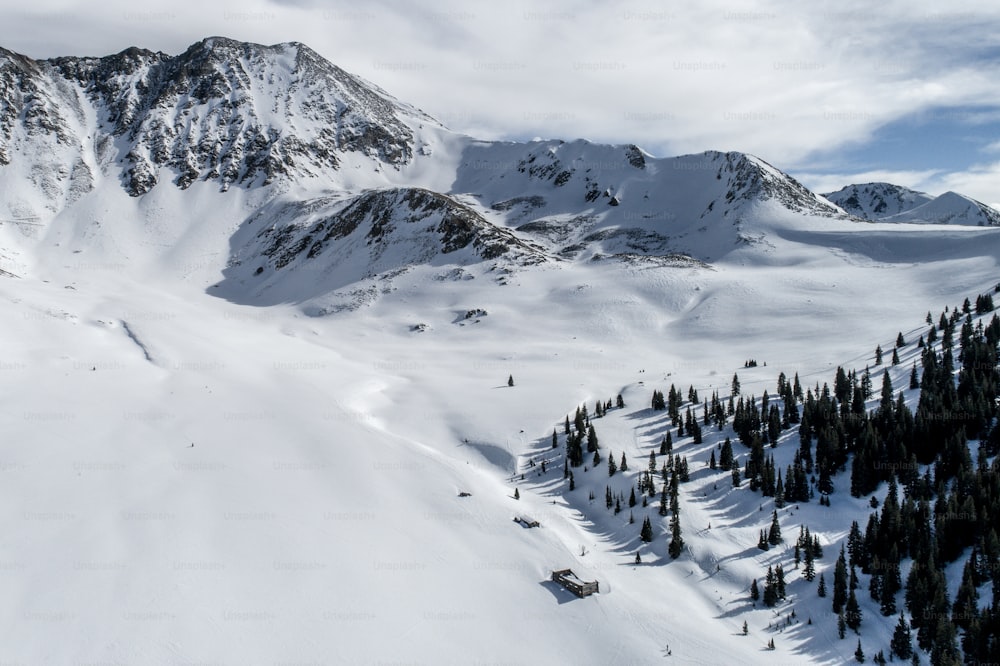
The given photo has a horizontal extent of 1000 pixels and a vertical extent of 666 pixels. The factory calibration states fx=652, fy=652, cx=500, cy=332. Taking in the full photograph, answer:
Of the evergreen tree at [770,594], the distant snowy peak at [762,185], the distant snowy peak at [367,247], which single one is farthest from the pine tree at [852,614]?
the distant snowy peak at [762,185]

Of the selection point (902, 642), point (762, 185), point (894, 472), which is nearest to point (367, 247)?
point (762, 185)

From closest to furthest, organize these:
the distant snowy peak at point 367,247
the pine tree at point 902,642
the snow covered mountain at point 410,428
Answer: the snow covered mountain at point 410,428
the pine tree at point 902,642
the distant snowy peak at point 367,247

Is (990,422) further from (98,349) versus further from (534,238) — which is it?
(534,238)

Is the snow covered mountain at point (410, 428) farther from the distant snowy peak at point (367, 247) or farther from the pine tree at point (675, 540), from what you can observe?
the pine tree at point (675, 540)

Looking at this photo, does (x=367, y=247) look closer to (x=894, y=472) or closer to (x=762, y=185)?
(x=762, y=185)

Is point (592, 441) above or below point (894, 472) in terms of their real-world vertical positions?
below

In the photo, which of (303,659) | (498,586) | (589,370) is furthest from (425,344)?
(303,659)
